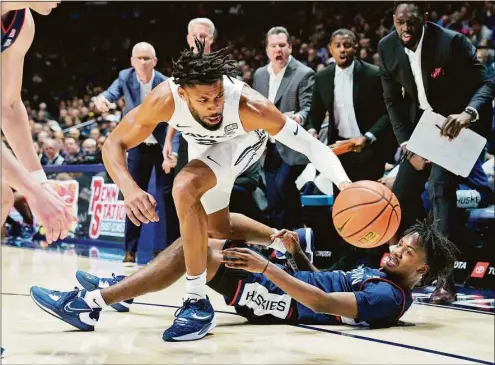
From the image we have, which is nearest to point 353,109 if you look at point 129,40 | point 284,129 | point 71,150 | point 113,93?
point 113,93

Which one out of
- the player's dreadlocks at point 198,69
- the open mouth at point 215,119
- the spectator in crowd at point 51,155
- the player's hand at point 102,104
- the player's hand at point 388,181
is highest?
the player's dreadlocks at point 198,69

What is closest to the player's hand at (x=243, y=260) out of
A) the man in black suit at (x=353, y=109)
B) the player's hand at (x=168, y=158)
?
the man in black suit at (x=353, y=109)

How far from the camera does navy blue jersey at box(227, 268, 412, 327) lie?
342cm

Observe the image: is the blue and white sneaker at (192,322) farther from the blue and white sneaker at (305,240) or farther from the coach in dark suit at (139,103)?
the coach in dark suit at (139,103)

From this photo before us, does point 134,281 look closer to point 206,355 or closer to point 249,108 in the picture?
point 206,355

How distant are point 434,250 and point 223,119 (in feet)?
4.06

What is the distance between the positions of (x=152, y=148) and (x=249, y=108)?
3063 mm

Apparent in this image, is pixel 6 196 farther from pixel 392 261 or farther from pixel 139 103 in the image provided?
pixel 139 103

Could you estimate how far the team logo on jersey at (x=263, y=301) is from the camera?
3.57 meters

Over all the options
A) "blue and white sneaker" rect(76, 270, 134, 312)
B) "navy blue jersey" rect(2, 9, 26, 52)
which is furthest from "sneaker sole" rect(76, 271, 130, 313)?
"navy blue jersey" rect(2, 9, 26, 52)

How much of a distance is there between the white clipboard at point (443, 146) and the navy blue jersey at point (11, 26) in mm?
2680

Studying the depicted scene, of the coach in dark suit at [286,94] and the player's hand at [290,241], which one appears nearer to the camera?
the player's hand at [290,241]

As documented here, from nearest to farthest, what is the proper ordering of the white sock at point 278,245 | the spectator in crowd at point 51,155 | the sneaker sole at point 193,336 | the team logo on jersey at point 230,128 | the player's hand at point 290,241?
the sneaker sole at point 193,336, the team logo on jersey at point 230,128, the player's hand at point 290,241, the white sock at point 278,245, the spectator in crowd at point 51,155

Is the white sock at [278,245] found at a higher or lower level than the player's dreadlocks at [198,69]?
lower
